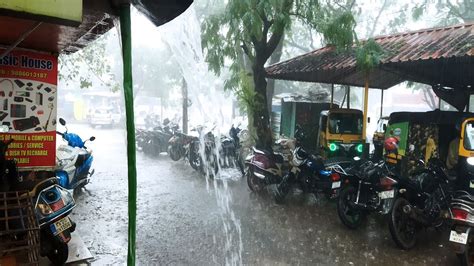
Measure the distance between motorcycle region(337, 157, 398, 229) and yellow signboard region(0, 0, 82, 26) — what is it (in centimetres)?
499

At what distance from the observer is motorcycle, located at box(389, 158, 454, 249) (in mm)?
5578

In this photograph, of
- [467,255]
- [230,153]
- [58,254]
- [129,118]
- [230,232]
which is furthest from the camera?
[230,153]

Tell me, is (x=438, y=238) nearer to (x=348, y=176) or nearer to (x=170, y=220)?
(x=348, y=176)

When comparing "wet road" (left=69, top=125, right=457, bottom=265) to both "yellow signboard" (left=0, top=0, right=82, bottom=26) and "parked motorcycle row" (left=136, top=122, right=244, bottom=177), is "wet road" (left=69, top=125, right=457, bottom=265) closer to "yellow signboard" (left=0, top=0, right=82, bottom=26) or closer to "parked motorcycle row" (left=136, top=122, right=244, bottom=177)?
"parked motorcycle row" (left=136, top=122, right=244, bottom=177)

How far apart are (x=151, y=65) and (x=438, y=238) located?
Result: 25.5m

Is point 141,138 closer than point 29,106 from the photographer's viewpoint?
No

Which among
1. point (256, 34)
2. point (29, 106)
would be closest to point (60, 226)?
point (29, 106)

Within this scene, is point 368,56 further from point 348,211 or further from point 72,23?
point 72,23

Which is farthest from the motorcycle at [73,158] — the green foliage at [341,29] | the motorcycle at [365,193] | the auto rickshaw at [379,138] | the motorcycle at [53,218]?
the auto rickshaw at [379,138]

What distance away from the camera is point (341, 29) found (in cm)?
820

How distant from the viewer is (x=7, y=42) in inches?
172

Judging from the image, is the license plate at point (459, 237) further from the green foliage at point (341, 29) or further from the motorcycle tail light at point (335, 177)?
the green foliage at point (341, 29)

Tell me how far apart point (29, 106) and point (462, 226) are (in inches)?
215

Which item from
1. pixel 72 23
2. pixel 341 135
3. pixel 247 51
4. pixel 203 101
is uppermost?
pixel 247 51
